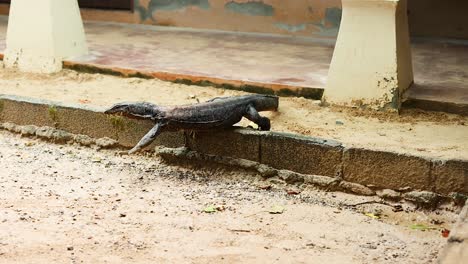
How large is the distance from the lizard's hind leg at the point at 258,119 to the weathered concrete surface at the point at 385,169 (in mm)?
772

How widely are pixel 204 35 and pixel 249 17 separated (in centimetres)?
67

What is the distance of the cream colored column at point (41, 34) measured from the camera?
8.27m

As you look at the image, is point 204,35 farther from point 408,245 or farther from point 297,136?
point 408,245

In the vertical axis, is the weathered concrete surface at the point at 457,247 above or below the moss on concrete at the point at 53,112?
above

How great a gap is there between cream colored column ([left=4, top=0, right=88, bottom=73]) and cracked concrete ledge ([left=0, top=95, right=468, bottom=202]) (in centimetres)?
183

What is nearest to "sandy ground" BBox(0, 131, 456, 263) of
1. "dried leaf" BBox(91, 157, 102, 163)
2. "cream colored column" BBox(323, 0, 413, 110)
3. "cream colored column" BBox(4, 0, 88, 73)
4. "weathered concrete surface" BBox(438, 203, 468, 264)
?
"dried leaf" BBox(91, 157, 102, 163)

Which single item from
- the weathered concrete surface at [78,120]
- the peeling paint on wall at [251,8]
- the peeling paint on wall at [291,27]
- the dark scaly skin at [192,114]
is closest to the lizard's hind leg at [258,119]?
the dark scaly skin at [192,114]

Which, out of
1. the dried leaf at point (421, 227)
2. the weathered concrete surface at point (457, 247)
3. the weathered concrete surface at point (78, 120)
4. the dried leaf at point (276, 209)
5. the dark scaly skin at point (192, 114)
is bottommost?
the dried leaf at point (421, 227)

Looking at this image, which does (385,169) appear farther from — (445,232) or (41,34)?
(41,34)

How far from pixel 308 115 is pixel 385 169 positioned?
1469 mm

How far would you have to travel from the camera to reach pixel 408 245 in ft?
15.0

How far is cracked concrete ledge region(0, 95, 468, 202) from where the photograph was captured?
5.20 metres

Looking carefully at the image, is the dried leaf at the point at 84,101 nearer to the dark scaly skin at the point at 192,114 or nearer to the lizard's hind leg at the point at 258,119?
the dark scaly skin at the point at 192,114

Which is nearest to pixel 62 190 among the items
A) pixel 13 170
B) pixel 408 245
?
pixel 13 170
